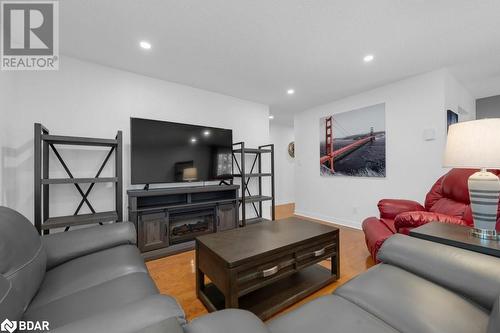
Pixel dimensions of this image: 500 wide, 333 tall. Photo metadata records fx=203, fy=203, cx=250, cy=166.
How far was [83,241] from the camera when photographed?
148 cm

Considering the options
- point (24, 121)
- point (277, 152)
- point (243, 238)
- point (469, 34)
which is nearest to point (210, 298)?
point (243, 238)

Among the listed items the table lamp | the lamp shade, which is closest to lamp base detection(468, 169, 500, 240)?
the table lamp

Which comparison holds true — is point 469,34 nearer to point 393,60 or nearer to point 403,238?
point 393,60

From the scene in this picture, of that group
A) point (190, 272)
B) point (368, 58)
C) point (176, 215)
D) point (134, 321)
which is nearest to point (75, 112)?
point (176, 215)

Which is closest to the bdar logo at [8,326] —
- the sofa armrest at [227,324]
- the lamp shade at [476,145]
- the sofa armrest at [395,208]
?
the sofa armrest at [227,324]

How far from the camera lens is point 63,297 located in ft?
3.33

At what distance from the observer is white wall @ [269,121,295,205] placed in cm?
563

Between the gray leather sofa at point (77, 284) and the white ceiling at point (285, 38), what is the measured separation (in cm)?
173

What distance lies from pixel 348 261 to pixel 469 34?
102 inches

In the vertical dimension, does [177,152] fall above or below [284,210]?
above

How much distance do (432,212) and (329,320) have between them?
202cm
